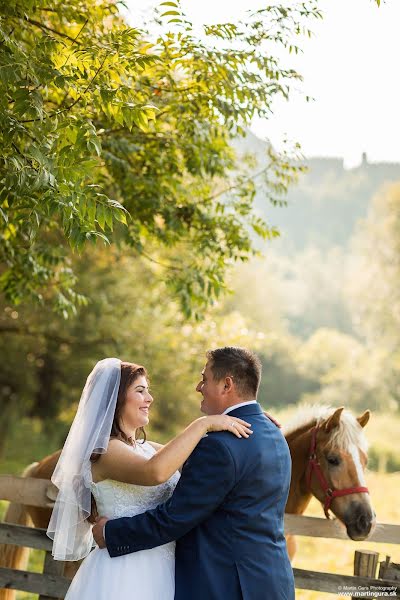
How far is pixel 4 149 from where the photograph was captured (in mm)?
4488

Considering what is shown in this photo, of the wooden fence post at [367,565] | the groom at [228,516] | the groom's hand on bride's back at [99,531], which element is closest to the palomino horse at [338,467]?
the wooden fence post at [367,565]

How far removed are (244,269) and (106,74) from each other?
2038 inches

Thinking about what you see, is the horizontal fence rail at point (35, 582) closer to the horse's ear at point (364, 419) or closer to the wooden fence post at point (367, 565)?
the wooden fence post at point (367, 565)

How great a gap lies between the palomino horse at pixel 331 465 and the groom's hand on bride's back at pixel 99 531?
2275 millimetres

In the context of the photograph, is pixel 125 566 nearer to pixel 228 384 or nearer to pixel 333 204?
pixel 228 384

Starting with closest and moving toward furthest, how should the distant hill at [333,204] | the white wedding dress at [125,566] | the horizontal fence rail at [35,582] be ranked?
the white wedding dress at [125,566], the horizontal fence rail at [35,582], the distant hill at [333,204]

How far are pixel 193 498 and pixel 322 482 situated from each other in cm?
238

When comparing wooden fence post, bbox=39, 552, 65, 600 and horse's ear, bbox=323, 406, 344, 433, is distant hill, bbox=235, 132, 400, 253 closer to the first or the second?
horse's ear, bbox=323, 406, 344, 433

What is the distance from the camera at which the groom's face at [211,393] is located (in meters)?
3.72

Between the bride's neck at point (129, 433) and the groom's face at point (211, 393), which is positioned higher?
the groom's face at point (211, 393)

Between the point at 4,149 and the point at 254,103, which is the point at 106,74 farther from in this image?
the point at 254,103

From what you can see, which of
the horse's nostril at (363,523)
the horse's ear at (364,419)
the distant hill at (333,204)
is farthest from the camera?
the distant hill at (333,204)

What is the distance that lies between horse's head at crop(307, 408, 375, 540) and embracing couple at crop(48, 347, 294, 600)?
1.67 metres

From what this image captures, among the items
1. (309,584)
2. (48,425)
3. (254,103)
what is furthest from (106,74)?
(48,425)
